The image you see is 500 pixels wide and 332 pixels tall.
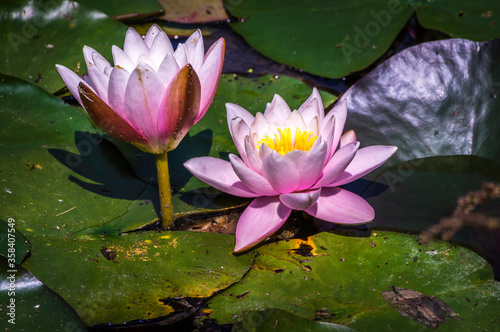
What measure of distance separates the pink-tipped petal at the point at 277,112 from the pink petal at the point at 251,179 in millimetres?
347

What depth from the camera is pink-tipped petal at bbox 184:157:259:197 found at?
174 centimetres

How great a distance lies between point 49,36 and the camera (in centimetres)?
274

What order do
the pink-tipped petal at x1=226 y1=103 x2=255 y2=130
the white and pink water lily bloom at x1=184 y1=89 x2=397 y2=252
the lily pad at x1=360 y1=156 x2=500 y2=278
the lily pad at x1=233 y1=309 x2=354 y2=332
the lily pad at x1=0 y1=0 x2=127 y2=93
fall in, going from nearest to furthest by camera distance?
the lily pad at x1=233 y1=309 x2=354 y2=332
the white and pink water lily bloom at x1=184 y1=89 x2=397 y2=252
the lily pad at x1=360 y1=156 x2=500 y2=278
the pink-tipped petal at x1=226 y1=103 x2=255 y2=130
the lily pad at x1=0 y1=0 x2=127 y2=93

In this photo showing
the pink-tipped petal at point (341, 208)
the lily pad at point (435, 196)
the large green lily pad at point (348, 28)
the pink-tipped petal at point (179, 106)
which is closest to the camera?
the pink-tipped petal at point (179, 106)

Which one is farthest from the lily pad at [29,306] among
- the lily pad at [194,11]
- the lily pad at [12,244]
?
the lily pad at [194,11]

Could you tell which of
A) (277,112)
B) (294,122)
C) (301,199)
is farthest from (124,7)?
(301,199)

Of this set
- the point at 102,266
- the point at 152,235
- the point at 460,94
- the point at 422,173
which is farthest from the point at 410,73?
the point at 102,266

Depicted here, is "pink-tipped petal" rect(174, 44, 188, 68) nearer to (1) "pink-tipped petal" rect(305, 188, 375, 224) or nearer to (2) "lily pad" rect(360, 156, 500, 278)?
(1) "pink-tipped petal" rect(305, 188, 375, 224)

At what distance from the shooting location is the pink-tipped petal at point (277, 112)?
192 centimetres

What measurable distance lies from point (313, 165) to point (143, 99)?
694 mm

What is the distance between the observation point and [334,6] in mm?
3102

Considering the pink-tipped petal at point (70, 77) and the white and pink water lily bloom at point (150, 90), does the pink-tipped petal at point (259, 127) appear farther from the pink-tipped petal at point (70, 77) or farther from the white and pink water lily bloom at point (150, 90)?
the pink-tipped petal at point (70, 77)

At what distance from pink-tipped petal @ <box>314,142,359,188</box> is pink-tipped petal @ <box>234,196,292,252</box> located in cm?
19

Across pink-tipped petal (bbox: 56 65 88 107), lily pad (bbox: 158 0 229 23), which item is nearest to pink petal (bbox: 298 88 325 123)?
pink-tipped petal (bbox: 56 65 88 107)
